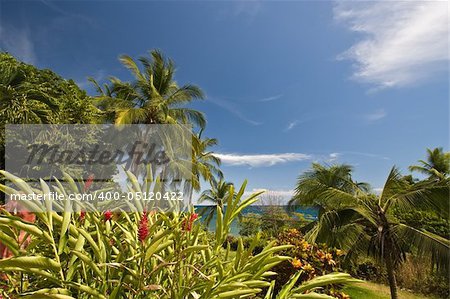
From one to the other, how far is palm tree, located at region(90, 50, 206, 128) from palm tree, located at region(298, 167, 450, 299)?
27.0 ft

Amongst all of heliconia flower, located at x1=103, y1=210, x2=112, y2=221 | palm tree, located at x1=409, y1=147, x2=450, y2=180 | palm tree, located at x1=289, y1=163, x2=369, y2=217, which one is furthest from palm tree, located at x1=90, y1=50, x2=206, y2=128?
palm tree, located at x1=409, y1=147, x2=450, y2=180

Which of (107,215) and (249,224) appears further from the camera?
(249,224)

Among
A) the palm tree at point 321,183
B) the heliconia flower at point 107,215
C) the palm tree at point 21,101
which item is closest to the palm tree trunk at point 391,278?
the palm tree at point 321,183

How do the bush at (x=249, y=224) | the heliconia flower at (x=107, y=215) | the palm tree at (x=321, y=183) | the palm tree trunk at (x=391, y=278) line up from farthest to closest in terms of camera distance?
the bush at (x=249, y=224)
the palm tree at (x=321, y=183)
the palm tree trunk at (x=391, y=278)
the heliconia flower at (x=107, y=215)

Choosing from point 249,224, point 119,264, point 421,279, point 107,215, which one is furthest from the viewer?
point 249,224

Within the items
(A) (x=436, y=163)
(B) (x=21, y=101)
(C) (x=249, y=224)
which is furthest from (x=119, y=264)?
(A) (x=436, y=163)

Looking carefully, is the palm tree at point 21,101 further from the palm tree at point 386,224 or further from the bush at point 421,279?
the bush at point 421,279

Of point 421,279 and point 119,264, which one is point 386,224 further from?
point 119,264

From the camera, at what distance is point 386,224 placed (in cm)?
670

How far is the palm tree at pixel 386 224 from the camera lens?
618 centimetres

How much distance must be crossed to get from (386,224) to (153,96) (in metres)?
10.5

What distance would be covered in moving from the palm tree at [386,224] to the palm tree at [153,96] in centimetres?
823

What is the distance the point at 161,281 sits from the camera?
3.46 feet

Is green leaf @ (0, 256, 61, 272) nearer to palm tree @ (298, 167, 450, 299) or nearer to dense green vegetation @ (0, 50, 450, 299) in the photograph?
dense green vegetation @ (0, 50, 450, 299)
